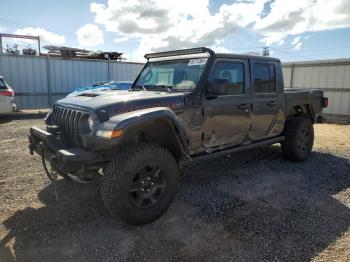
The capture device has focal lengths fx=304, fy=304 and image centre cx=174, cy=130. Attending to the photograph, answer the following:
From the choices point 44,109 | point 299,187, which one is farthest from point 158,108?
point 44,109

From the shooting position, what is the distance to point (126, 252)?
2912mm

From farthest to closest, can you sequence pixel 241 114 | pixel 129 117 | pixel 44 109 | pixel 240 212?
pixel 44 109
pixel 241 114
pixel 240 212
pixel 129 117

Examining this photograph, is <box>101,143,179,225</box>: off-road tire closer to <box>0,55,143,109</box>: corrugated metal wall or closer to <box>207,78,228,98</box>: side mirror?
<box>207,78,228,98</box>: side mirror

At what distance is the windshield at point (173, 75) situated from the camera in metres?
4.12

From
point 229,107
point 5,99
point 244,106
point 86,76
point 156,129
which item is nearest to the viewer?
point 156,129

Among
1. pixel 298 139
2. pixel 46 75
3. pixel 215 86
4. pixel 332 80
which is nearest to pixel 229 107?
pixel 215 86

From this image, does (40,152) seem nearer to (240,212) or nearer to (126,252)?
(126,252)

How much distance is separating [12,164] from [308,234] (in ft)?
16.1

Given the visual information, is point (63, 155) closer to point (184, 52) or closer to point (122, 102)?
point (122, 102)

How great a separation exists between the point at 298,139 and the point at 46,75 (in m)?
12.9

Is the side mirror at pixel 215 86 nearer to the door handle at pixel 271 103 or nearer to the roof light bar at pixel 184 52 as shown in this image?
the roof light bar at pixel 184 52

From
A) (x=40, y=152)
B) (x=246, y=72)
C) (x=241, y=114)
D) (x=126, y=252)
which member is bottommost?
(x=126, y=252)

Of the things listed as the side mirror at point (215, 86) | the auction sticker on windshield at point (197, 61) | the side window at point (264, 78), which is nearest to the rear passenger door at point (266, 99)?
the side window at point (264, 78)

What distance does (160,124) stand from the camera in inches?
141
